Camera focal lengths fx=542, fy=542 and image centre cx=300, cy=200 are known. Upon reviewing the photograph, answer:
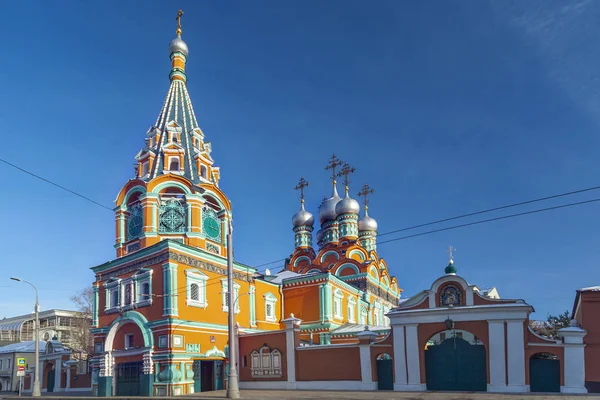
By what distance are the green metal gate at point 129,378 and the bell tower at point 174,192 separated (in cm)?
582

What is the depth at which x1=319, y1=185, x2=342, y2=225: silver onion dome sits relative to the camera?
151 feet

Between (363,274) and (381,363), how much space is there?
62.4 ft

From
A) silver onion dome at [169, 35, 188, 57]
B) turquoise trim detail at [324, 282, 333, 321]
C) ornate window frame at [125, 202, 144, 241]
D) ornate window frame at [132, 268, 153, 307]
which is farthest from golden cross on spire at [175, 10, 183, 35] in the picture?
turquoise trim detail at [324, 282, 333, 321]

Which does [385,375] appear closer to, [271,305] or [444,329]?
[444,329]

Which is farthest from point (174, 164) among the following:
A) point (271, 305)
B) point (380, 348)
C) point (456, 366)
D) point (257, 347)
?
point (456, 366)

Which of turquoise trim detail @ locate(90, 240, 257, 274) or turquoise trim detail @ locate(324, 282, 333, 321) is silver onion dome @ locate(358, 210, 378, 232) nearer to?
turquoise trim detail @ locate(324, 282, 333, 321)

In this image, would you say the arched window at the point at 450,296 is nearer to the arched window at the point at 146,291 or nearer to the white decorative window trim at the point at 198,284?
the white decorative window trim at the point at 198,284

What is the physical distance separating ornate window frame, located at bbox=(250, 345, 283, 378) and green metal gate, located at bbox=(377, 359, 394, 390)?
480cm

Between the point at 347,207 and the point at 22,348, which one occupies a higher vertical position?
the point at 347,207

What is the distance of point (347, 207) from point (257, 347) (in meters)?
20.7

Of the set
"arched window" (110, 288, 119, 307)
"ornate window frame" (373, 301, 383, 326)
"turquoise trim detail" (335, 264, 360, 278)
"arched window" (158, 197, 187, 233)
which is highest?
"arched window" (158, 197, 187, 233)

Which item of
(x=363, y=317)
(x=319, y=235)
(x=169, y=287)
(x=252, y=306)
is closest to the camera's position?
(x=169, y=287)

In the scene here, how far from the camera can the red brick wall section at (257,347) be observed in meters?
24.3

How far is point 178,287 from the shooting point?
83.1ft
